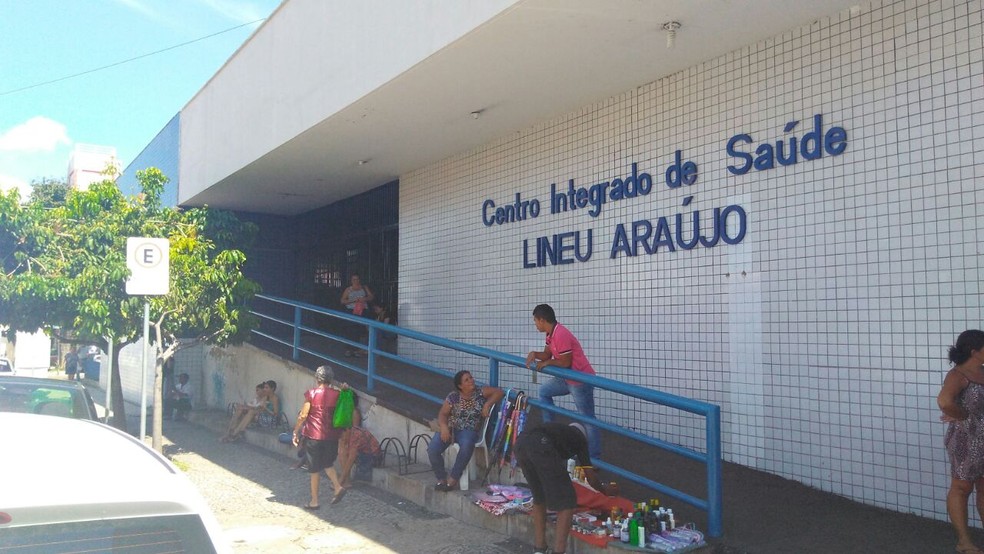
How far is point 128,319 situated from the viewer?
370 inches

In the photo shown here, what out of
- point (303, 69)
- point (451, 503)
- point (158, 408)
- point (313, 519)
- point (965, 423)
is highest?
point (303, 69)

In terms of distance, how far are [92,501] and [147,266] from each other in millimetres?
6283

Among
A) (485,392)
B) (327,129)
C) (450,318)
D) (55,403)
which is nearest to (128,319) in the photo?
(55,403)

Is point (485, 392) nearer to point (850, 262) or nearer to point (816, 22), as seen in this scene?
point (850, 262)

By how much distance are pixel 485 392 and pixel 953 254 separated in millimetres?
3710

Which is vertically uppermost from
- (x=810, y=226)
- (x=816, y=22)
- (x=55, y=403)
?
(x=816, y=22)

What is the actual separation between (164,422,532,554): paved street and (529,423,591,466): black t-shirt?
0.85 metres

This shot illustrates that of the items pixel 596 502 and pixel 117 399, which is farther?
pixel 117 399

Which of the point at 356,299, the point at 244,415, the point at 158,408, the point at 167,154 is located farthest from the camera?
the point at 167,154

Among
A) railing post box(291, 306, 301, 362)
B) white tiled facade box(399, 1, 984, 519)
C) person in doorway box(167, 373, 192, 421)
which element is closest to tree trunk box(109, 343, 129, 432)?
railing post box(291, 306, 301, 362)

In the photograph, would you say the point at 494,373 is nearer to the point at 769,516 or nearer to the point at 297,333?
the point at 769,516

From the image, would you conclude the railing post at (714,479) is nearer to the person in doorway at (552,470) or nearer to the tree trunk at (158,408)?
the person in doorway at (552,470)

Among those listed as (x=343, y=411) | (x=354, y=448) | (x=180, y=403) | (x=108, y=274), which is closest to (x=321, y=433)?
(x=343, y=411)

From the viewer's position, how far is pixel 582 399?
6480 millimetres
